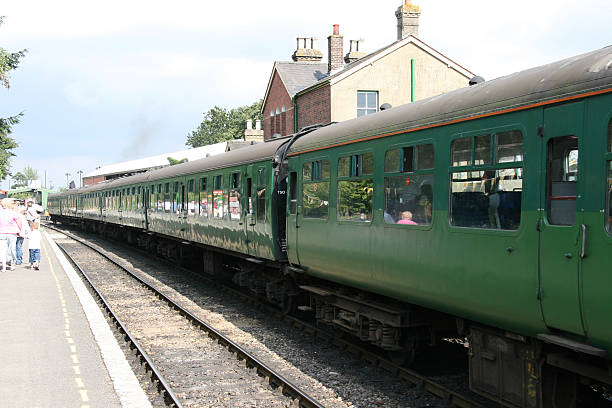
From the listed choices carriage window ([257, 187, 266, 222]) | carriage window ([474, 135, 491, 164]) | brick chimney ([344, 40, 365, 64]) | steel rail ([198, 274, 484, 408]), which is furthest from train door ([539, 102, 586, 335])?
brick chimney ([344, 40, 365, 64])

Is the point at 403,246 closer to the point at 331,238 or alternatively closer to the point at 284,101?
the point at 331,238

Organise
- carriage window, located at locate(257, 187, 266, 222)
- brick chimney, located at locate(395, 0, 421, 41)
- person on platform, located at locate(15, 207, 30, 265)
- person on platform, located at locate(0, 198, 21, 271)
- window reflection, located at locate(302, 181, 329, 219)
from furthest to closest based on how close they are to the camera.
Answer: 1. brick chimney, located at locate(395, 0, 421, 41)
2. person on platform, located at locate(15, 207, 30, 265)
3. person on platform, located at locate(0, 198, 21, 271)
4. carriage window, located at locate(257, 187, 266, 222)
5. window reflection, located at locate(302, 181, 329, 219)

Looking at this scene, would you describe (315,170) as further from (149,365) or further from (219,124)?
(219,124)

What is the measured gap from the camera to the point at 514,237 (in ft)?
15.8

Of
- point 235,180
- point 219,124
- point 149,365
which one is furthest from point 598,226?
point 219,124

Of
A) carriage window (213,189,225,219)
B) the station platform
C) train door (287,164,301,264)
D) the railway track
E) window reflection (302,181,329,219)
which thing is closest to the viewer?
the railway track

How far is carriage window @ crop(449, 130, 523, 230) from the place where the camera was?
4.87 metres

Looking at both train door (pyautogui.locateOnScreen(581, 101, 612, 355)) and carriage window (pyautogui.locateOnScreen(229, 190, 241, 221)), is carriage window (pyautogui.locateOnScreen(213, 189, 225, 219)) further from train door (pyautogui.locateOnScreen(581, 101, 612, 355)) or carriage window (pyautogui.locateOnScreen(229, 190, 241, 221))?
train door (pyautogui.locateOnScreen(581, 101, 612, 355))

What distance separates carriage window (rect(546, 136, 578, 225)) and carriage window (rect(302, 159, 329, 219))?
3.95 meters

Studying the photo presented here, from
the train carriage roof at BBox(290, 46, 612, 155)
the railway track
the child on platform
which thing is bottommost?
the railway track

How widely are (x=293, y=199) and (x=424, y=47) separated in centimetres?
2085

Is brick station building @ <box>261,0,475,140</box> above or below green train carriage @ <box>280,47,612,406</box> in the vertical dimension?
above

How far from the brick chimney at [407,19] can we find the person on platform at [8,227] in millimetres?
18602

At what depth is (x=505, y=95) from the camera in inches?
199
